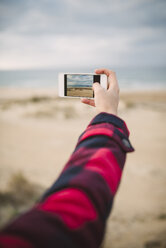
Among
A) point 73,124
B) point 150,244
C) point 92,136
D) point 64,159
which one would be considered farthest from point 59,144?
point 92,136

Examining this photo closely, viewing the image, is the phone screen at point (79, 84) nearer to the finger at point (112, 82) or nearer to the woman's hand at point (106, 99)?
the finger at point (112, 82)

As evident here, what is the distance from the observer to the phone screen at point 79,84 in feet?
5.58

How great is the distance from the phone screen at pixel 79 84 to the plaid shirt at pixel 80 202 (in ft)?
3.07

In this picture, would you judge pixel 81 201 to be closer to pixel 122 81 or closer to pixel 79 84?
pixel 79 84

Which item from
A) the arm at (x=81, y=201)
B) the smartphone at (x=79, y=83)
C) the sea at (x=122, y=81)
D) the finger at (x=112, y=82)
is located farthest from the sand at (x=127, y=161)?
the sea at (x=122, y=81)

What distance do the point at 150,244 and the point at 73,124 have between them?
734cm

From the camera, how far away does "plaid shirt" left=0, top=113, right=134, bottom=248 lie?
418 mm

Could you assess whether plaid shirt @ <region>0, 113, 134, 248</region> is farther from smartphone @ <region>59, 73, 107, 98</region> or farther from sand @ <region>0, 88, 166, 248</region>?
sand @ <region>0, 88, 166, 248</region>

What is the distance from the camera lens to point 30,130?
28.2 ft

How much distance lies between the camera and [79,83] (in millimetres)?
1788

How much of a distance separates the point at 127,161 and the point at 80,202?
17.4ft

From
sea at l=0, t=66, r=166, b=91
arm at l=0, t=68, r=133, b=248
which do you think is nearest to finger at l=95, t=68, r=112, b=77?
arm at l=0, t=68, r=133, b=248

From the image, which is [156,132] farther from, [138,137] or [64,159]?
[64,159]

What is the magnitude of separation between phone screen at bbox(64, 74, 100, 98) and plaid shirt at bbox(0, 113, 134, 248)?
3.07 feet
